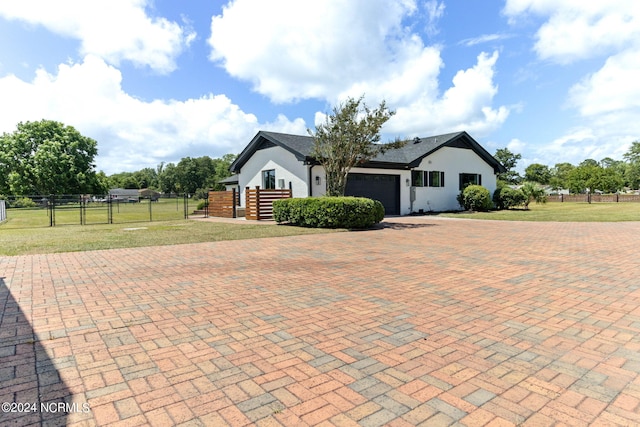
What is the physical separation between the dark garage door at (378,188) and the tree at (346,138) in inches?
127

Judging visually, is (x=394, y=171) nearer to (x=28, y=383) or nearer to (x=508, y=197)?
(x=508, y=197)

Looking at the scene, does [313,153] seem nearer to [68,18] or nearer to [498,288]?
[68,18]

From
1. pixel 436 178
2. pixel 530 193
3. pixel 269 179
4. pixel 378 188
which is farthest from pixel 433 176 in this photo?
pixel 269 179

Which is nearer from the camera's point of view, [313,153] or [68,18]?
[68,18]

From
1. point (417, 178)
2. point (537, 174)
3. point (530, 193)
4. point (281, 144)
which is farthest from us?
point (537, 174)

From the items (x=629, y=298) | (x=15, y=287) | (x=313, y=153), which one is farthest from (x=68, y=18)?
(x=629, y=298)

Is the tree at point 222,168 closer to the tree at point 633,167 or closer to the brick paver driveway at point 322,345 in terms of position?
the brick paver driveway at point 322,345

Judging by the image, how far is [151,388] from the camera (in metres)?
2.37

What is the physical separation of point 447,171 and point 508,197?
16.8 ft

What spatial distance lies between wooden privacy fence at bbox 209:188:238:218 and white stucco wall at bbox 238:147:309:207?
194 cm

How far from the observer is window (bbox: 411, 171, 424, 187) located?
72.6 feet

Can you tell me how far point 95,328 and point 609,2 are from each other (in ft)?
45.0

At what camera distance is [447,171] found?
23.8 meters

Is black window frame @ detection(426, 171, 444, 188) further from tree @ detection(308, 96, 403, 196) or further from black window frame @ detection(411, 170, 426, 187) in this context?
tree @ detection(308, 96, 403, 196)
